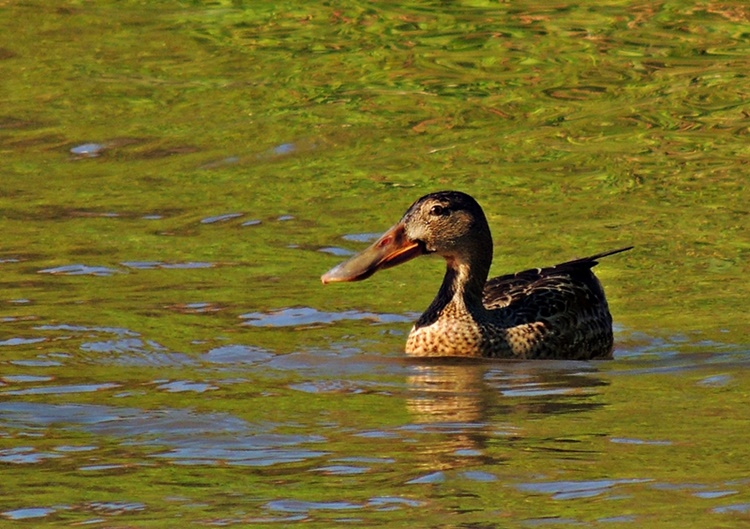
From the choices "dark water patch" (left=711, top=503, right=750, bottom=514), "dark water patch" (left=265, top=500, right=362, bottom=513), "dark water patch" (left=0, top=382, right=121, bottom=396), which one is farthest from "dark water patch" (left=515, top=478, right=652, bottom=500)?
"dark water patch" (left=0, top=382, right=121, bottom=396)

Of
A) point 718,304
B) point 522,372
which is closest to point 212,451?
point 522,372

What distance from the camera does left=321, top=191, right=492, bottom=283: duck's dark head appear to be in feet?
34.5

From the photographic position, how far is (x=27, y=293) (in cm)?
1126

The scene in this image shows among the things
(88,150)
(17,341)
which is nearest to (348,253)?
(17,341)

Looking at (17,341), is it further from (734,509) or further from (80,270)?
(734,509)

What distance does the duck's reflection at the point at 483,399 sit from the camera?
7.61 meters

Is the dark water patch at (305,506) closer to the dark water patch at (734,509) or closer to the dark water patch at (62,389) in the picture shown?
the dark water patch at (734,509)

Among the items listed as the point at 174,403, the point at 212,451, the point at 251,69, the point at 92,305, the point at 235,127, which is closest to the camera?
the point at 212,451

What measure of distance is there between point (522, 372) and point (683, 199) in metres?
4.08

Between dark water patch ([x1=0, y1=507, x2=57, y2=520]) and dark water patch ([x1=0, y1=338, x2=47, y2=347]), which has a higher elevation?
dark water patch ([x1=0, y1=507, x2=57, y2=520])

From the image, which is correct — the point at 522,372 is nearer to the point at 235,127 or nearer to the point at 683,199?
the point at 683,199

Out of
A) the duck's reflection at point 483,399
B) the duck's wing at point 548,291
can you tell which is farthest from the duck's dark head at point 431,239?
the duck's reflection at point 483,399

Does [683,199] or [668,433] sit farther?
[683,199]

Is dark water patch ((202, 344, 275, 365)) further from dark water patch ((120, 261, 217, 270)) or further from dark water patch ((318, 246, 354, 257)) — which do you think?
dark water patch ((318, 246, 354, 257))
